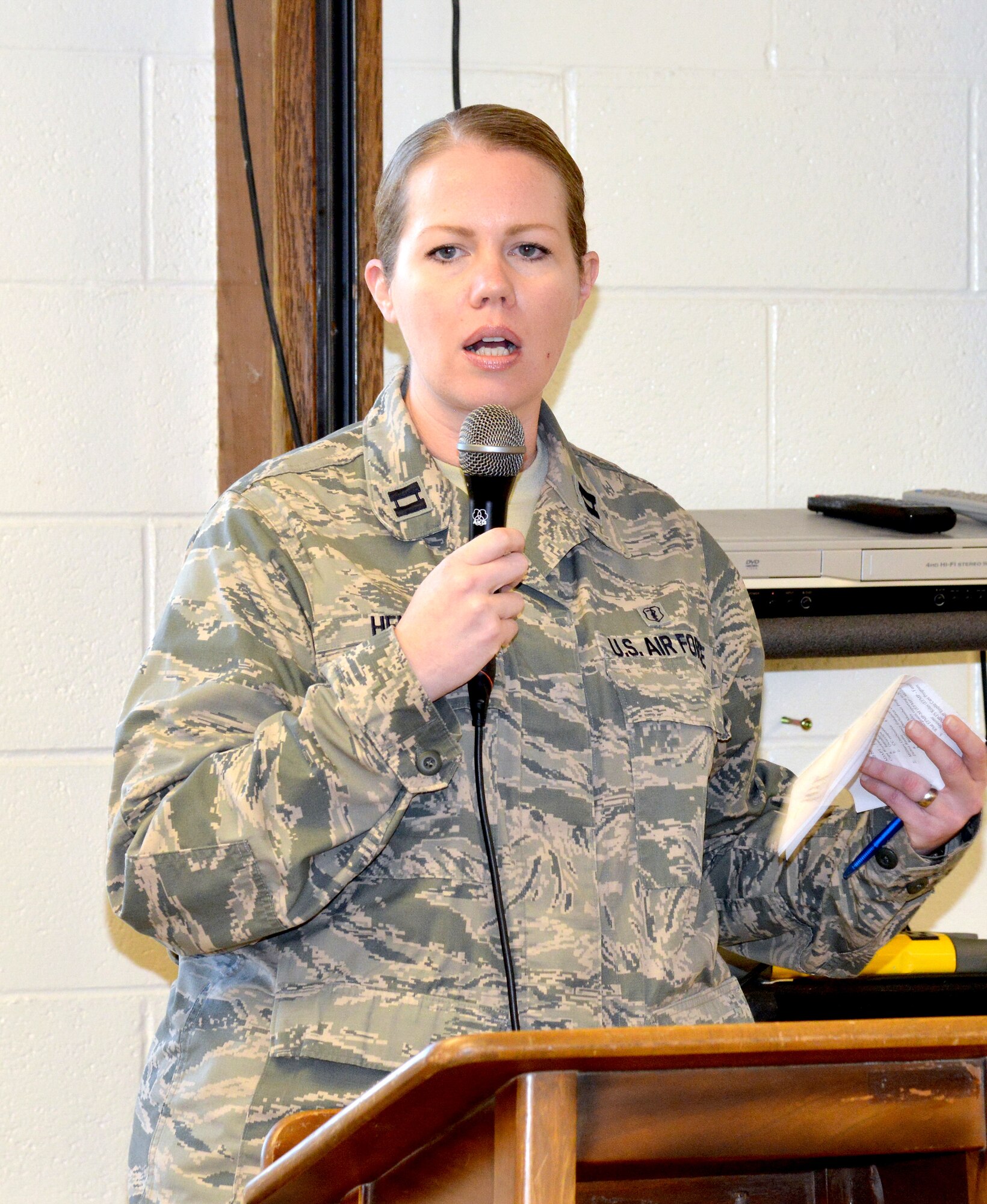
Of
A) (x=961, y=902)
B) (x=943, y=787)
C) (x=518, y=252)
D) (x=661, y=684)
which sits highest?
(x=518, y=252)

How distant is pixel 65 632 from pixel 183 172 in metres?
0.70

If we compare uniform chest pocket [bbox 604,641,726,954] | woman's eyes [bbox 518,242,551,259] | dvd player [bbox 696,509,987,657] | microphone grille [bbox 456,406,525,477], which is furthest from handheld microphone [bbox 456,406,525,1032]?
dvd player [bbox 696,509,987,657]

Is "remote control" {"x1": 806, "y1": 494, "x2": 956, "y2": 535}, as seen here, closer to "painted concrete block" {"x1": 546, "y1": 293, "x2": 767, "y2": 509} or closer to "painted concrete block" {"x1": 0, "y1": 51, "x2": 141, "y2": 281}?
"painted concrete block" {"x1": 546, "y1": 293, "x2": 767, "y2": 509}

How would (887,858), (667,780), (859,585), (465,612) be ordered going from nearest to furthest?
(465,612), (667,780), (887,858), (859,585)

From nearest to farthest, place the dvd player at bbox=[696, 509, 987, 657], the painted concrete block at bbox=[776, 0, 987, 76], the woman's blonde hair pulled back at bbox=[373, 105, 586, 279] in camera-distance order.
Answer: the woman's blonde hair pulled back at bbox=[373, 105, 586, 279]
the dvd player at bbox=[696, 509, 987, 657]
the painted concrete block at bbox=[776, 0, 987, 76]

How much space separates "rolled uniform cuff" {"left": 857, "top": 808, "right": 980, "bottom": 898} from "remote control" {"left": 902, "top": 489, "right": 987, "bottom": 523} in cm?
63

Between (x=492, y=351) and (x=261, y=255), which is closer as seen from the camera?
(x=492, y=351)

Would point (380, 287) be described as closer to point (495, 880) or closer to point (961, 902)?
point (495, 880)

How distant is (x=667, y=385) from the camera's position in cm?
220

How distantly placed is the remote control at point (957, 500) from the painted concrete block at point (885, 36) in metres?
0.68

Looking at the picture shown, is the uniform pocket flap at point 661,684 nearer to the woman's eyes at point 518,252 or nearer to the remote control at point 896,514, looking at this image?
the woman's eyes at point 518,252

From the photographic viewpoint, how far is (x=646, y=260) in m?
2.18

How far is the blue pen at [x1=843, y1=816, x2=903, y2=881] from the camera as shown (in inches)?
58.4


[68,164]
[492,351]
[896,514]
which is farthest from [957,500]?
[68,164]
